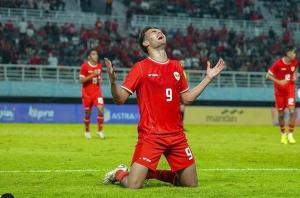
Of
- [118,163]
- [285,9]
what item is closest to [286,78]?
[118,163]

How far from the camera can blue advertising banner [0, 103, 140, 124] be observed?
38.5m

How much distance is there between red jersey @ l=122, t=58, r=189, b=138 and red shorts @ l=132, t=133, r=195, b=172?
115 mm

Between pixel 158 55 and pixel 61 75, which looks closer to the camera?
pixel 158 55

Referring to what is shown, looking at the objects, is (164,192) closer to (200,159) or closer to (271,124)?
(200,159)

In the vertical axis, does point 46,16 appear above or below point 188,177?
below

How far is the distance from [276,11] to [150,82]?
4584 centimetres

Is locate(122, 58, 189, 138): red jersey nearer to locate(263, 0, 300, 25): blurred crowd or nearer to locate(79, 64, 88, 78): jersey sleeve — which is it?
locate(79, 64, 88, 78): jersey sleeve

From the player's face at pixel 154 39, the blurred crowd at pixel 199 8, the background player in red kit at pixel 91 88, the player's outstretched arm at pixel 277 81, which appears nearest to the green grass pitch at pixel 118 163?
the background player in red kit at pixel 91 88

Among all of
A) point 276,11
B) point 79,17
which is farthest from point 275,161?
point 276,11

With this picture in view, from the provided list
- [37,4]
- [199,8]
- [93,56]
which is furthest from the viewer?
[199,8]

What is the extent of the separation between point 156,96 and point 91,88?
13490mm

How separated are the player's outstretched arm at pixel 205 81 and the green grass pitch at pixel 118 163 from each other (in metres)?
1.30

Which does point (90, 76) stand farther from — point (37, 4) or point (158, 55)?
point (37, 4)

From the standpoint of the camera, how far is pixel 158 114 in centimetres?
1076
